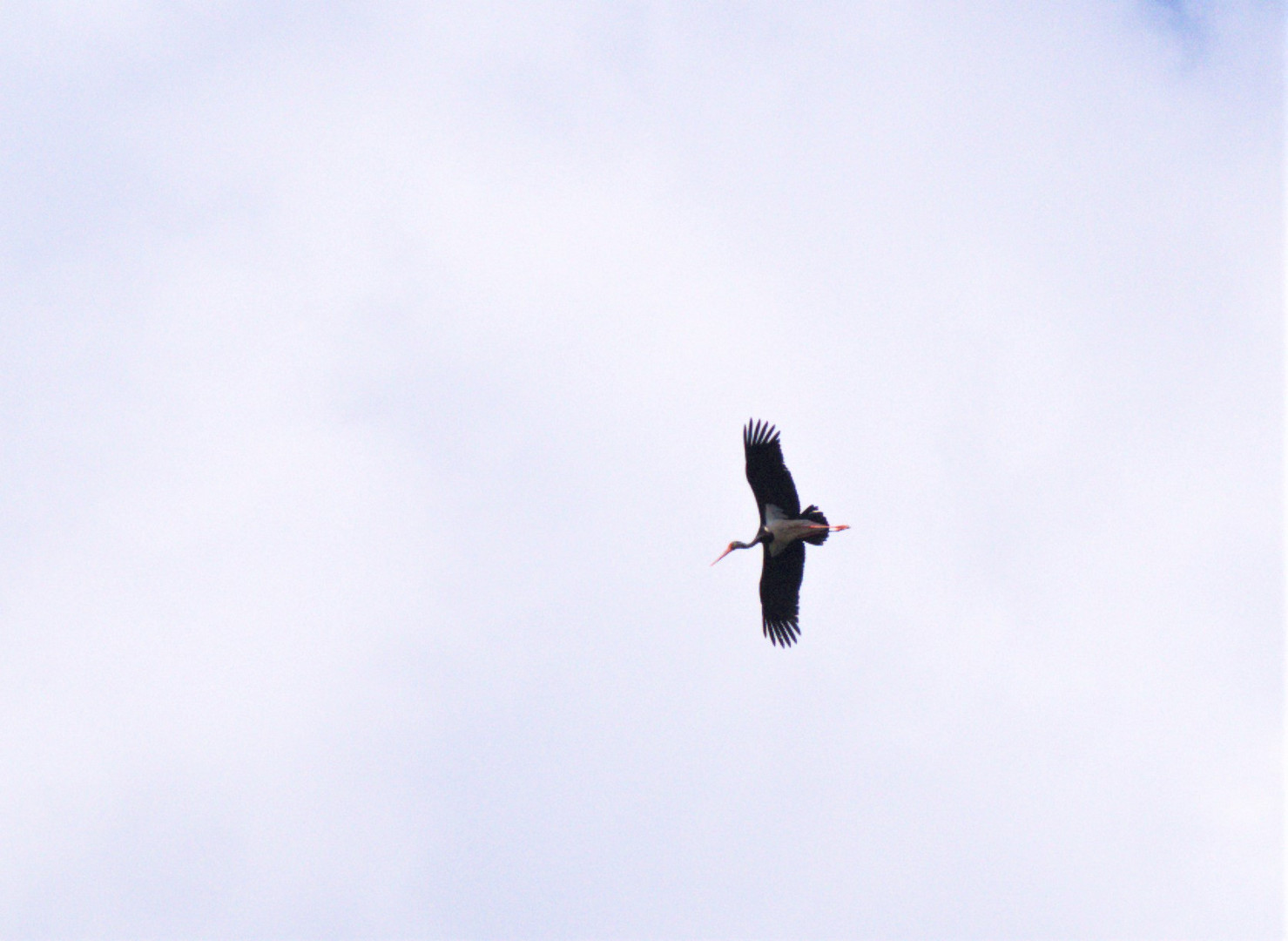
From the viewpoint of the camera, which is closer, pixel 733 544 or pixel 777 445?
pixel 777 445

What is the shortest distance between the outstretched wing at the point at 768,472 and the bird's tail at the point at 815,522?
0.29 meters

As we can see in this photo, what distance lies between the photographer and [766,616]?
32.1 meters

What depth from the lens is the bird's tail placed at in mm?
30312

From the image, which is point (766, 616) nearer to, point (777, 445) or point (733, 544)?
point (733, 544)

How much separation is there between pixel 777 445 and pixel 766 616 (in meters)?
4.50

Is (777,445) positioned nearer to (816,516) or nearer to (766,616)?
(816,516)

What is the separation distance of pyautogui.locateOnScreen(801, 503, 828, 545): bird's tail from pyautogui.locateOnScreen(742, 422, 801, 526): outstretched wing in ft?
0.96

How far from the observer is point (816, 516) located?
3041cm

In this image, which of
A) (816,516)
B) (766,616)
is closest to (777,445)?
(816,516)

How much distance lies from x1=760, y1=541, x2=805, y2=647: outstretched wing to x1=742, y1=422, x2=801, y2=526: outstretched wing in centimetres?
136

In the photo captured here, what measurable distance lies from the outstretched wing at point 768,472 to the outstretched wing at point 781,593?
1362 millimetres

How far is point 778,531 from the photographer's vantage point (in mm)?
31234

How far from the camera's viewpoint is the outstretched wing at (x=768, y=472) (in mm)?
30109

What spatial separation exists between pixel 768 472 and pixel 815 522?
4.95 feet
